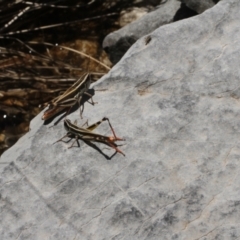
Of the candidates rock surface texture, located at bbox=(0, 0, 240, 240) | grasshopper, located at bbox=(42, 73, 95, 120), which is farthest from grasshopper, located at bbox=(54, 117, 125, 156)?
grasshopper, located at bbox=(42, 73, 95, 120)

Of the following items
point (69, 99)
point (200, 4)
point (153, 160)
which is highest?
point (69, 99)

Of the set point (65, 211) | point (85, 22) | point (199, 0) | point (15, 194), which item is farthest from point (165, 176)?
point (85, 22)

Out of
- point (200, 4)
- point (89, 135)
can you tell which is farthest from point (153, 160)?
point (200, 4)

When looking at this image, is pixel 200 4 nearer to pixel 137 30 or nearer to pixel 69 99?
pixel 137 30

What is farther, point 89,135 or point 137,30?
point 137,30

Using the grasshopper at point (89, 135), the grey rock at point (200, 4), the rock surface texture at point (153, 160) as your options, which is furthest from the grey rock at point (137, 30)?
the grasshopper at point (89, 135)
